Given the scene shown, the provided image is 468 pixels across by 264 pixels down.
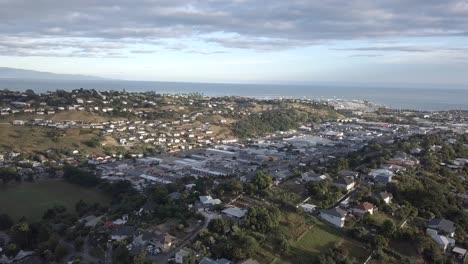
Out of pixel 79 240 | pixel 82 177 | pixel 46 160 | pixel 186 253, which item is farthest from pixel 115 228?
pixel 46 160

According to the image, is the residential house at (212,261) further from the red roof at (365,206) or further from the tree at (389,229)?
the red roof at (365,206)

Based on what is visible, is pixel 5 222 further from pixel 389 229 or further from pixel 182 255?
pixel 389 229

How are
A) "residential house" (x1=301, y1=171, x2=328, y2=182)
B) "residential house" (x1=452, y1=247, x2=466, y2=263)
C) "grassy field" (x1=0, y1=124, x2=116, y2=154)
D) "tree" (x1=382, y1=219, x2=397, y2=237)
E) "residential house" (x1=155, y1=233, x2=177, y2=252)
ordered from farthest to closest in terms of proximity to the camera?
1. "grassy field" (x1=0, y1=124, x2=116, y2=154)
2. "residential house" (x1=301, y1=171, x2=328, y2=182)
3. "tree" (x1=382, y1=219, x2=397, y2=237)
4. "residential house" (x1=452, y1=247, x2=466, y2=263)
5. "residential house" (x1=155, y1=233, x2=177, y2=252)

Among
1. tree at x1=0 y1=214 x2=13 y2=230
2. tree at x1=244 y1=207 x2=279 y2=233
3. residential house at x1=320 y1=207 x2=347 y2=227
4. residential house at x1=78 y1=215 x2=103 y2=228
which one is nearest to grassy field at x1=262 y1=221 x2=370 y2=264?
residential house at x1=320 y1=207 x2=347 y2=227

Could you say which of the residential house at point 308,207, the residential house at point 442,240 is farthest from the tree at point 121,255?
the residential house at point 442,240

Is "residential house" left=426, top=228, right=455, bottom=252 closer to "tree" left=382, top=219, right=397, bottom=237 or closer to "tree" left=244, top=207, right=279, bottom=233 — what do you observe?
"tree" left=382, top=219, right=397, bottom=237

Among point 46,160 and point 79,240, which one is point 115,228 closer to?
point 79,240
